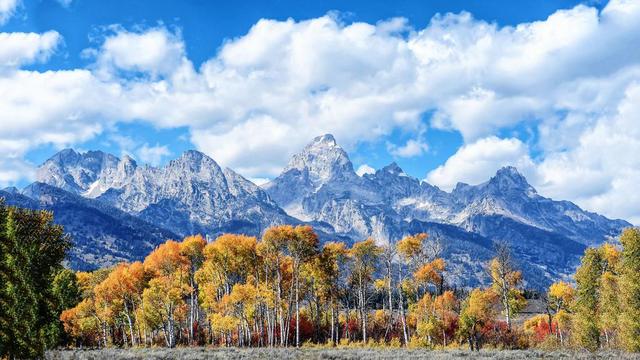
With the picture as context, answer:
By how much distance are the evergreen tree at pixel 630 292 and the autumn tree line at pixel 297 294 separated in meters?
0.12

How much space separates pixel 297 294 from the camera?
77.6 meters

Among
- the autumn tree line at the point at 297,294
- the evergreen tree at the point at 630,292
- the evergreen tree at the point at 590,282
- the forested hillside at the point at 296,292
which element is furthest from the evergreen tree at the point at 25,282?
the evergreen tree at the point at 590,282

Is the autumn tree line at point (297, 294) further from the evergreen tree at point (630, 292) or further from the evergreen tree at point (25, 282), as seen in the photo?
the evergreen tree at point (25, 282)

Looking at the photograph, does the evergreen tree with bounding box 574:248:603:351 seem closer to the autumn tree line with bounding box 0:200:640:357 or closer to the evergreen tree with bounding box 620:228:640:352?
the autumn tree line with bounding box 0:200:640:357

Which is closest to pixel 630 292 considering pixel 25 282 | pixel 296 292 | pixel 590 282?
pixel 590 282

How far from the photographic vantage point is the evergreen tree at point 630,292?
6159 cm

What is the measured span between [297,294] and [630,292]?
1762 inches

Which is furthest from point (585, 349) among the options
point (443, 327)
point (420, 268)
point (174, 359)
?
point (174, 359)

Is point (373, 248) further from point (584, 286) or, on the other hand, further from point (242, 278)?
point (584, 286)

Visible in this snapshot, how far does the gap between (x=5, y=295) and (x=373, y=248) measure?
59373 millimetres

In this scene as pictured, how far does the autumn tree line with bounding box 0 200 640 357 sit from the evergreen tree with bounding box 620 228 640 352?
124 mm

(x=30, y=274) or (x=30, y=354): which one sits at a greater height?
(x=30, y=274)

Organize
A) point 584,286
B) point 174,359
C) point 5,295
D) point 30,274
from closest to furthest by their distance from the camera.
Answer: point 174,359 < point 5,295 < point 30,274 < point 584,286

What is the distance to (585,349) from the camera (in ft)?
211
